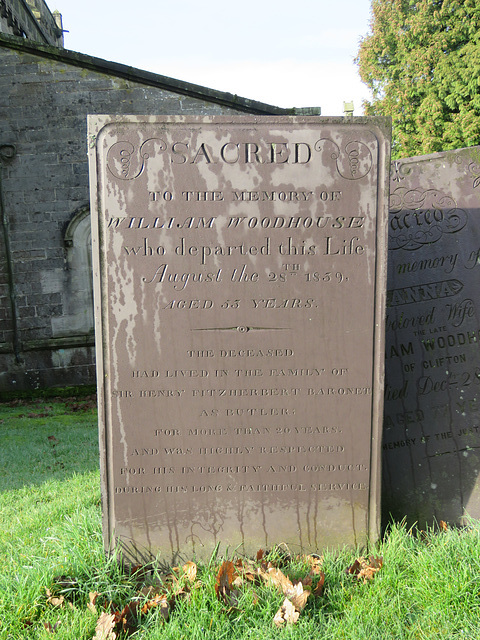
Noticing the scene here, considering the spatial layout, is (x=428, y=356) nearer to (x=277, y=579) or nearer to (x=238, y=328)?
(x=238, y=328)

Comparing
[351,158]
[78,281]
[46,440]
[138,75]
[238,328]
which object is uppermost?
[138,75]

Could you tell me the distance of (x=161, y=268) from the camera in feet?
9.39

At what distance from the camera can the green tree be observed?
61.2ft

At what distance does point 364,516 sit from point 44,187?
9387 millimetres

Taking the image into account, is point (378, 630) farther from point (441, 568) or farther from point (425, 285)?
point (425, 285)

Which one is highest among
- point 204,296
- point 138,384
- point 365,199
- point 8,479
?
point 365,199

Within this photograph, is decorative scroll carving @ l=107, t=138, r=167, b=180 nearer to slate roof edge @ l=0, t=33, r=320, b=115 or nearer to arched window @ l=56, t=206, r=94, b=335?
slate roof edge @ l=0, t=33, r=320, b=115

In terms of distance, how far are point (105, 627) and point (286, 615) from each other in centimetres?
83

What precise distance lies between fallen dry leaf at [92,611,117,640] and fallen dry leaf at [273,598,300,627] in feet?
2.40

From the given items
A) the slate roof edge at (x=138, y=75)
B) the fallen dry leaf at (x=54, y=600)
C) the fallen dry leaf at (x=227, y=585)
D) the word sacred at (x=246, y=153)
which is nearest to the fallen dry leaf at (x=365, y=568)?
the fallen dry leaf at (x=227, y=585)

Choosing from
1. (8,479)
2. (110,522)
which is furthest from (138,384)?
(8,479)

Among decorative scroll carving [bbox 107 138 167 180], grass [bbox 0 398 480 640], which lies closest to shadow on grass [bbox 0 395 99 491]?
grass [bbox 0 398 480 640]

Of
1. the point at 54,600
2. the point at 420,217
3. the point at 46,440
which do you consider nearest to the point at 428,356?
the point at 420,217

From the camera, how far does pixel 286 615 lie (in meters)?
2.35
